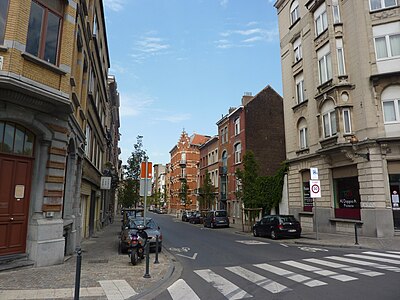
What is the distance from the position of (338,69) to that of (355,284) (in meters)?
15.7

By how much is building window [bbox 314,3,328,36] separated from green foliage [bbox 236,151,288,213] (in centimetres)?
1030

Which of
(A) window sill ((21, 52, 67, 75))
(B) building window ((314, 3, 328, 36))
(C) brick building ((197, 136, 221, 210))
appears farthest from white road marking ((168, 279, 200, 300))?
(C) brick building ((197, 136, 221, 210))

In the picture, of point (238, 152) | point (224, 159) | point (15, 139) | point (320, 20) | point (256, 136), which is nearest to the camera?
point (15, 139)

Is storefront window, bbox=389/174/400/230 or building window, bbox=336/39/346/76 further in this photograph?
building window, bbox=336/39/346/76

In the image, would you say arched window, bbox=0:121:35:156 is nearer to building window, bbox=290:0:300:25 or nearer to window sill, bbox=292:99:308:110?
window sill, bbox=292:99:308:110

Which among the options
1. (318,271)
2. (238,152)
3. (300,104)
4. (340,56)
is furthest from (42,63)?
(238,152)

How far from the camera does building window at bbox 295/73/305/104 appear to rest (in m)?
24.9

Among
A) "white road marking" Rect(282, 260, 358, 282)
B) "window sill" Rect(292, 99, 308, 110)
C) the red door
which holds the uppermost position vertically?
"window sill" Rect(292, 99, 308, 110)

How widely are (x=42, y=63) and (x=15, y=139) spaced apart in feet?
7.88

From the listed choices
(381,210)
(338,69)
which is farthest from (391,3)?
A: (381,210)

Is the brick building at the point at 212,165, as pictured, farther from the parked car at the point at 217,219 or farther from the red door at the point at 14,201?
the red door at the point at 14,201

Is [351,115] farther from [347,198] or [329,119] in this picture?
[347,198]

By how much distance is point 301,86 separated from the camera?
985 inches

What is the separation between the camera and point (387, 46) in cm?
1808
